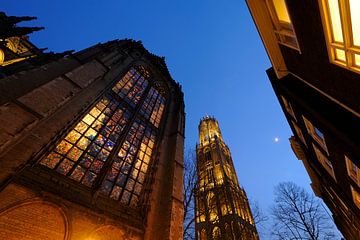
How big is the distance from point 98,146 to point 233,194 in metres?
34.5

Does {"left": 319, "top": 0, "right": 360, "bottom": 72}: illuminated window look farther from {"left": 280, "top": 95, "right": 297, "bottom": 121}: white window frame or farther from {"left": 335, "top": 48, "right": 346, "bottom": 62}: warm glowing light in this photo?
{"left": 280, "top": 95, "right": 297, "bottom": 121}: white window frame

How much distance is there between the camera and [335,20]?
2967mm

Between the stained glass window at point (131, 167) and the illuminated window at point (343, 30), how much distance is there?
8.64 m

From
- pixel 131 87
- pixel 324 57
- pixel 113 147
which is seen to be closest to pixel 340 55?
pixel 324 57

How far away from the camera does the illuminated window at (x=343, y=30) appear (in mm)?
2494

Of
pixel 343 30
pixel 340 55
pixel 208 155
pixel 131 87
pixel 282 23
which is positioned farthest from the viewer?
pixel 208 155

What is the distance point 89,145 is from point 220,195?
1334 inches

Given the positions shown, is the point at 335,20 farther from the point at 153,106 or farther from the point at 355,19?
the point at 153,106

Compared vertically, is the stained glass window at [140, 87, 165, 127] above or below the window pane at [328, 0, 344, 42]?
above

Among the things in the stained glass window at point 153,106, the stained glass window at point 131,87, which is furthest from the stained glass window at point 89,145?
the stained glass window at point 153,106

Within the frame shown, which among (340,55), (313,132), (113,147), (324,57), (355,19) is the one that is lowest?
(355,19)

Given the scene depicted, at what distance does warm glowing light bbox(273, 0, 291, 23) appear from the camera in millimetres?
4680

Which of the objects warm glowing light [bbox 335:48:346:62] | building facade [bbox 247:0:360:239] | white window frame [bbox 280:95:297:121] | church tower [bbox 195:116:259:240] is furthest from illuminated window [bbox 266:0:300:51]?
church tower [bbox 195:116:259:240]

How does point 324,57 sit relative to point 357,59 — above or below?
above
